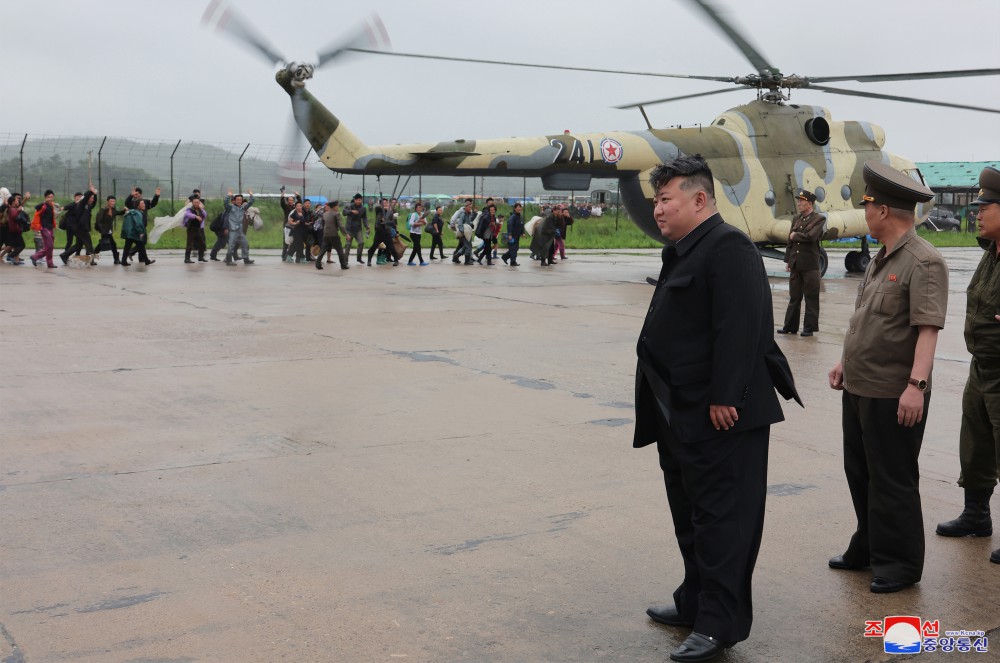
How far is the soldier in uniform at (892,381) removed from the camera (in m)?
4.29

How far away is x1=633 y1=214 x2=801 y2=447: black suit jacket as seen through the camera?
3.60 metres

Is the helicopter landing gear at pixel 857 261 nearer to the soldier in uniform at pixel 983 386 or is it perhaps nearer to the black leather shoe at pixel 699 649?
the soldier in uniform at pixel 983 386

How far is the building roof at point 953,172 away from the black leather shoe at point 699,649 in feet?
215

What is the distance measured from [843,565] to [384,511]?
220 centimetres

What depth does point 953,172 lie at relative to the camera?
6931 centimetres

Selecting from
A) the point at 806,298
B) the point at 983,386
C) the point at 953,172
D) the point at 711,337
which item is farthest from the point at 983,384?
the point at 953,172

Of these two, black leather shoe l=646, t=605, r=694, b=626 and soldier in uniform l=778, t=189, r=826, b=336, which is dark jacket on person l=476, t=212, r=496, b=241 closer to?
soldier in uniform l=778, t=189, r=826, b=336

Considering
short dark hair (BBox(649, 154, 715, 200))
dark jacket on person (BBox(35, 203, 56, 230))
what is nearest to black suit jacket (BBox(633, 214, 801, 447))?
short dark hair (BBox(649, 154, 715, 200))

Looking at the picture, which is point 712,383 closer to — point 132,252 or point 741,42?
point 741,42

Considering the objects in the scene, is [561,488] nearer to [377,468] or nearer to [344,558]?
[377,468]

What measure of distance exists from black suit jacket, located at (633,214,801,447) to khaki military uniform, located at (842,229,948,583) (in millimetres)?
780

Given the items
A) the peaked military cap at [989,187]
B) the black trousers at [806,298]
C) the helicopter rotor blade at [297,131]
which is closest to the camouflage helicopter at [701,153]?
the helicopter rotor blade at [297,131]

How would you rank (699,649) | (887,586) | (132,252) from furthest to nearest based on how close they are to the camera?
(132,252), (887,586), (699,649)

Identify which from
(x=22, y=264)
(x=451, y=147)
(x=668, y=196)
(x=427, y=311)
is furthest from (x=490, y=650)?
(x=22, y=264)
